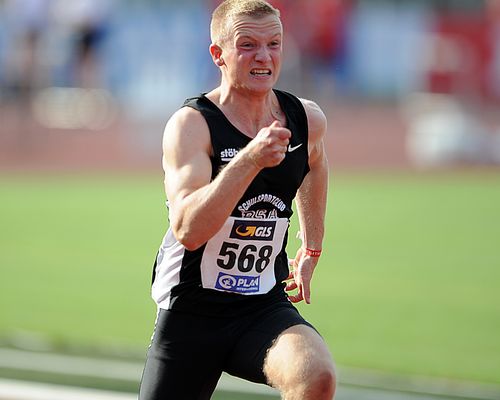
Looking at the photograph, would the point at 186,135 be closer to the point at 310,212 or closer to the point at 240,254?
the point at 240,254

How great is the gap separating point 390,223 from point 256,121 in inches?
468

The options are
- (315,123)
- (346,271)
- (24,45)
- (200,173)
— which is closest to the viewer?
(200,173)

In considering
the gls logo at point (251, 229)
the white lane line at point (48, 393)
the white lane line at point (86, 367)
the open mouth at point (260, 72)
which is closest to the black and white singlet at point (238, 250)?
the gls logo at point (251, 229)

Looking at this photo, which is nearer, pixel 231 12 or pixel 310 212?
pixel 231 12

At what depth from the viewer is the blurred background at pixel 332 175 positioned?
10141 millimetres

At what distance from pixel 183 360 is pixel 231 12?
1.56m

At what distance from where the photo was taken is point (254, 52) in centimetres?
534

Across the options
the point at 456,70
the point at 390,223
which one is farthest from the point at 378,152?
the point at 390,223

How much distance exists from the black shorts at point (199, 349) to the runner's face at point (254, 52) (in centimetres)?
103

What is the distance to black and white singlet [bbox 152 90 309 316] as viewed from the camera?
540cm

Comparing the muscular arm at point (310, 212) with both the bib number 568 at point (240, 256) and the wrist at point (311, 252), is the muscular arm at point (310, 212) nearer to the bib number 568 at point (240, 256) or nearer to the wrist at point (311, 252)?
the wrist at point (311, 252)

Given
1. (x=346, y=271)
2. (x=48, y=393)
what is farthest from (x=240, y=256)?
(x=346, y=271)

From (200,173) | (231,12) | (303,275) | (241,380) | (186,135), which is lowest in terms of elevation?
(241,380)

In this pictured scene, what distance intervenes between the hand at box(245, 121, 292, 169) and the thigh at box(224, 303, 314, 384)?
850 mm
